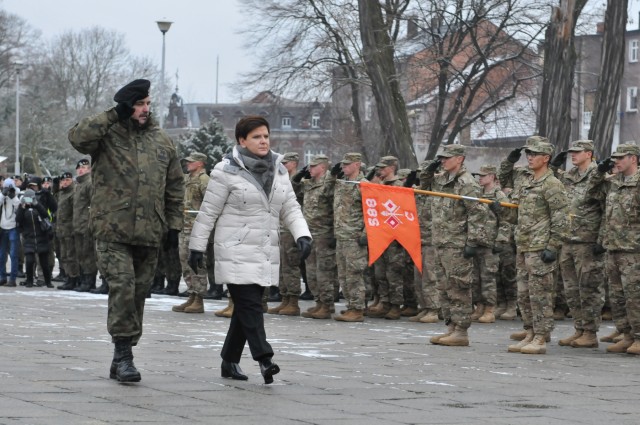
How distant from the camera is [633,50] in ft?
311

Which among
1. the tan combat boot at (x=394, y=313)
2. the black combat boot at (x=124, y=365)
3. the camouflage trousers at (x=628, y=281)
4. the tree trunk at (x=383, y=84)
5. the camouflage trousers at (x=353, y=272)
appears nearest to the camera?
the black combat boot at (x=124, y=365)

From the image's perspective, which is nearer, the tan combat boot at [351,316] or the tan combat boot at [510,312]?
the tan combat boot at [351,316]

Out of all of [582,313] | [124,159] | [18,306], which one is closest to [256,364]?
[124,159]

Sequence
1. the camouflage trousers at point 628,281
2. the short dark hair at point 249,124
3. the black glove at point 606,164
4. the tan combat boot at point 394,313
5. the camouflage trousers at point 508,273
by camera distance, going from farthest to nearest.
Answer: the camouflage trousers at point 508,273
the tan combat boot at point 394,313
the black glove at point 606,164
the camouflage trousers at point 628,281
the short dark hair at point 249,124

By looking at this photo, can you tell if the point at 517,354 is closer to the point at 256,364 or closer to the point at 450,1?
the point at 256,364

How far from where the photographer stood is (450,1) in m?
36.8

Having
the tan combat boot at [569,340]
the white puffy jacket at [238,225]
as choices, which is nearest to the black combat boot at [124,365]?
the white puffy jacket at [238,225]

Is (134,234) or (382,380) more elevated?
(134,234)

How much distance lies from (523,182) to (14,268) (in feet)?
42.3

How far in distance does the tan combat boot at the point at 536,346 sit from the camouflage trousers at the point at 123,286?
14.4 feet

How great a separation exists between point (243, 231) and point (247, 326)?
68 cm

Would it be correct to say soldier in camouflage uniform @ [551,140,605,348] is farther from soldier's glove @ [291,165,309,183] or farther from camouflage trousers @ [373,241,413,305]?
soldier's glove @ [291,165,309,183]

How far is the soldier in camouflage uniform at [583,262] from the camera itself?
14.4 meters

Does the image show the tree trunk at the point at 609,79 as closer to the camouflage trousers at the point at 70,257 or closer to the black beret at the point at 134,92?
the camouflage trousers at the point at 70,257
